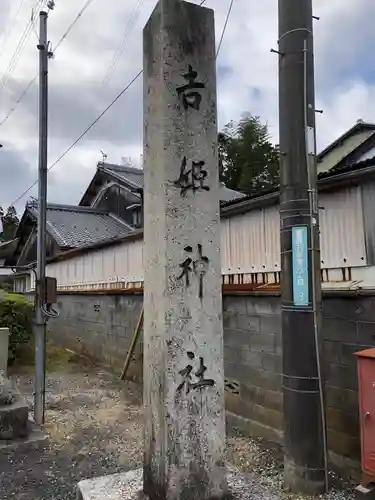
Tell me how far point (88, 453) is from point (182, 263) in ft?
9.86

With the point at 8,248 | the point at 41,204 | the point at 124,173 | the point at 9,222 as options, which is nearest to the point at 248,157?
the point at 124,173

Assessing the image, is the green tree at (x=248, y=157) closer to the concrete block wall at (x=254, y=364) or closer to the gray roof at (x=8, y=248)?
the gray roof at (x=8, y=248)

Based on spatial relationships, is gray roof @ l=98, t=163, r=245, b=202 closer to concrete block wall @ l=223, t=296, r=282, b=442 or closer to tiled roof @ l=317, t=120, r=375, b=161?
tiled roof @ l=317, t=120, r=375, b=161

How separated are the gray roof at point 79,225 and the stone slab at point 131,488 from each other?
13.3 metres

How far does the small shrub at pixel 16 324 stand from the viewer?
10.2m

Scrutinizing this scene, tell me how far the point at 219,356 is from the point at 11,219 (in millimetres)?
36378

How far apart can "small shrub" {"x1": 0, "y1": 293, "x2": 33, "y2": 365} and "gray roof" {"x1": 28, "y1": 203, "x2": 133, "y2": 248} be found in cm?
538

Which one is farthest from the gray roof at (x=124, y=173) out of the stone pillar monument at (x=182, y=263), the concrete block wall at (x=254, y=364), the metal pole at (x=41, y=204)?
the stone pillar monument at (x=182, y=263)

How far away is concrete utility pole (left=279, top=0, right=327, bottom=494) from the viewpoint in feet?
11.2

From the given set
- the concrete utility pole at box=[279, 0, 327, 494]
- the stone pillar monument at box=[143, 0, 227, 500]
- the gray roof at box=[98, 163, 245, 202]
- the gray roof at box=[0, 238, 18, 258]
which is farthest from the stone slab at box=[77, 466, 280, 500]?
the gray roof at box=[0, 238, 18, 258]

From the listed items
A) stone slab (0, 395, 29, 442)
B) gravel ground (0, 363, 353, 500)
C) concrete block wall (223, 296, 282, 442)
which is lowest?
gravel ground (0, 363, 353, 500)

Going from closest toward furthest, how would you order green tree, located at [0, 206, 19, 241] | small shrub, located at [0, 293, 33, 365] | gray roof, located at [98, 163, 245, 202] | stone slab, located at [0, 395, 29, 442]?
stone slab, located at [0, 395, 29, 442] < small shrub, located at [0, 293, 33, 365] < gray roof, located at [98, 163, 245, 202] < green tree, located at [0, 206, 19, 241]

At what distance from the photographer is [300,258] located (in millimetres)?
3525

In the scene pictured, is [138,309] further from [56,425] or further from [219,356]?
[219,356]
